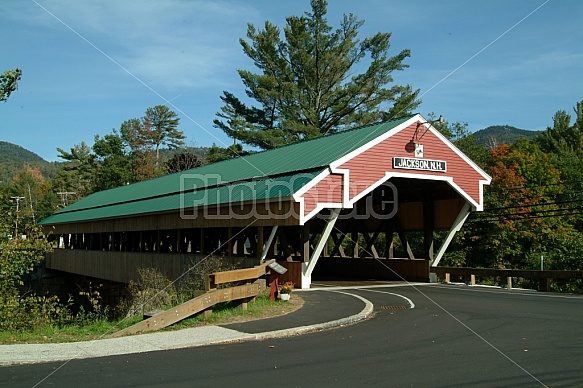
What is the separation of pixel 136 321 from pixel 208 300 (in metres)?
1.45

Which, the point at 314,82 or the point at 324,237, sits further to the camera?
the point at 314,82

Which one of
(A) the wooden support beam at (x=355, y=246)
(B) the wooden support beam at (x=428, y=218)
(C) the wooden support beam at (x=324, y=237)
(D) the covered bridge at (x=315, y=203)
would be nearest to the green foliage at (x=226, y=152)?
(D) the covered bridge at (x=315, y=203)

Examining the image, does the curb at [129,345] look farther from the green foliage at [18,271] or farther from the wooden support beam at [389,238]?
the wooden support beam at [389,238]

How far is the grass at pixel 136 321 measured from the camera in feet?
34.8

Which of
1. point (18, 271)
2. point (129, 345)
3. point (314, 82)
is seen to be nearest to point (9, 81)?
point (18, 271)

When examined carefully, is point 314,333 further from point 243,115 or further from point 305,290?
point 243,115

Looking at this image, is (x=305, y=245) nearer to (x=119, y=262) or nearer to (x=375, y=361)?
(x=375, y=361)

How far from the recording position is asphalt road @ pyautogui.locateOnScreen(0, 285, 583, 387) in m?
7.21

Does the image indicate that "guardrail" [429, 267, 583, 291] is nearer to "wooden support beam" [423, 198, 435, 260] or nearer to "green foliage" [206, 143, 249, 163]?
"wooden support beam" [423, 198, 435, 260]

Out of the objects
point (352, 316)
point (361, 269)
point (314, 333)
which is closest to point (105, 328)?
point (314, 333)

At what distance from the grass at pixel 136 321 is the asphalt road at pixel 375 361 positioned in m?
2.08

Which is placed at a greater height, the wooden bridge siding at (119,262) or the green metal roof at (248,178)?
the green metal roof at (248,178)

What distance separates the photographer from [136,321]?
39.0ft

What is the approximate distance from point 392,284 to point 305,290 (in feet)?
16.0
